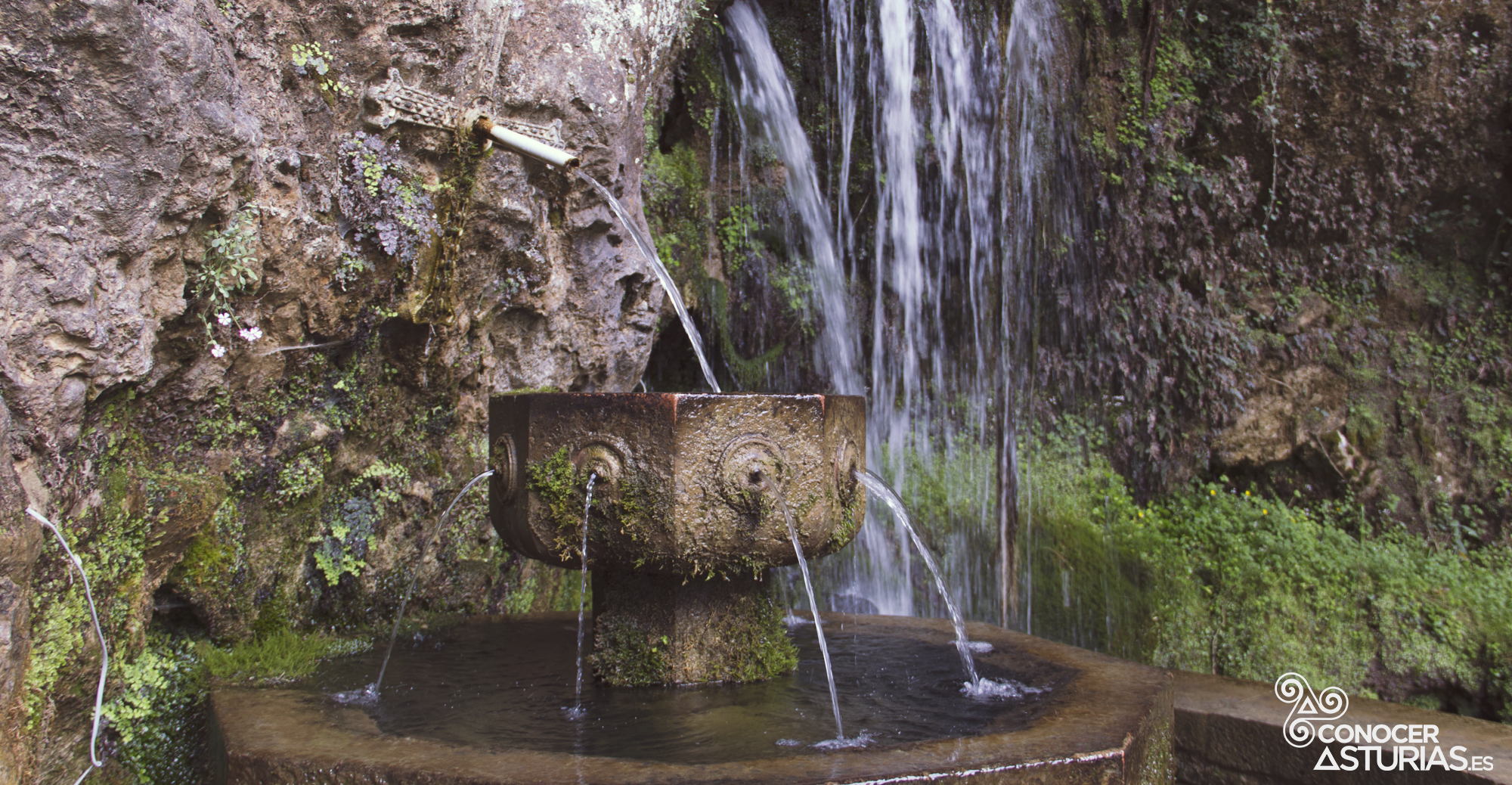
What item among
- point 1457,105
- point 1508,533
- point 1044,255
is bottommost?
point 1508,533

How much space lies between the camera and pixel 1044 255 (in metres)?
7.86

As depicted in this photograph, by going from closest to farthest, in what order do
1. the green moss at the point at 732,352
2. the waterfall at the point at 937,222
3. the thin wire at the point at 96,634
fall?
the thin wire at the point at 96,634 → the green moss at the point at 732,352 → the waterfall at the point at 937,222

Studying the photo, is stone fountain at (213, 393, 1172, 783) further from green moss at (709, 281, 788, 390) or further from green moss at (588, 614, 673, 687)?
green moss at (709, 281, 788, 390)

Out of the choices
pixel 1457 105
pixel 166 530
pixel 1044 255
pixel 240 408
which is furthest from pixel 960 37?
pixel 166 530

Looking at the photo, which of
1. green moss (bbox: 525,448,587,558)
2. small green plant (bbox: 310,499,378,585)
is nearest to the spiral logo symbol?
green moss (bbox: 525,448,587,558)

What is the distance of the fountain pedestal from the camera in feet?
9.94

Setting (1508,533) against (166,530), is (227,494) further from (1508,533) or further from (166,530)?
(1508,533)

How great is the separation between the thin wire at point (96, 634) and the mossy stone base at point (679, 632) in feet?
5.35

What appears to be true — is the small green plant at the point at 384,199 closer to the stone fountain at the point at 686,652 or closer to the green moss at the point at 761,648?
the stone fountain at the point at 686,652

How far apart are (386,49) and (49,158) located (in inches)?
73.8

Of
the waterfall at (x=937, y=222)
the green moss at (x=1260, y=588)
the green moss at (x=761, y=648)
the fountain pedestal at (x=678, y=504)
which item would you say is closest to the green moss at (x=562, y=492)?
the fountain pedestal at (x=678, y=504)

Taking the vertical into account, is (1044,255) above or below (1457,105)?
below

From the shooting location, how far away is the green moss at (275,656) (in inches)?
134

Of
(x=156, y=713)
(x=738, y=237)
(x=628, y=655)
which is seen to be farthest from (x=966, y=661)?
(x=738, y=237)
